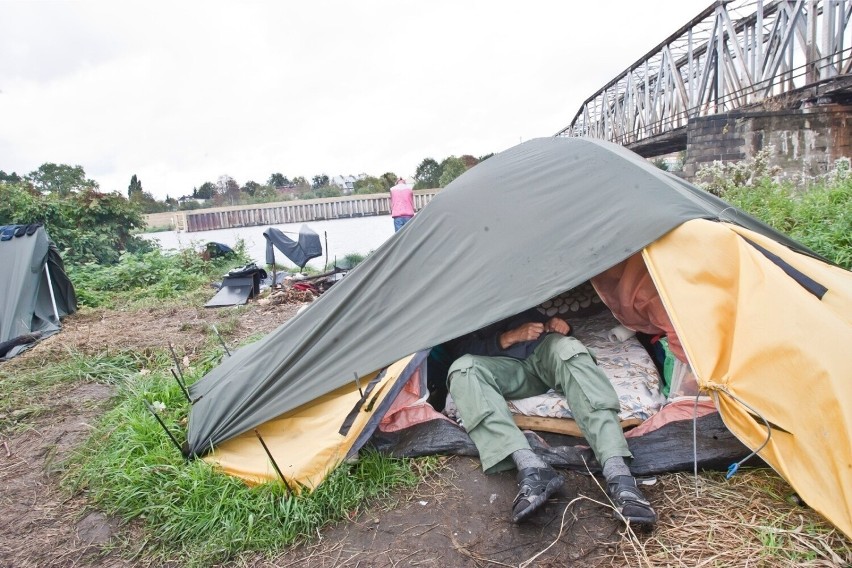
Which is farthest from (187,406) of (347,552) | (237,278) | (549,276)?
(237,278)

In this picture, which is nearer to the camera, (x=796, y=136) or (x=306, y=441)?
(x=306, y=441)

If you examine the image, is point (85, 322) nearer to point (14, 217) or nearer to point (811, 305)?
point (14, 217)

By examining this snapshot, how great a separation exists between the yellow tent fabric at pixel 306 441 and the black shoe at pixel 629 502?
107 centimetres

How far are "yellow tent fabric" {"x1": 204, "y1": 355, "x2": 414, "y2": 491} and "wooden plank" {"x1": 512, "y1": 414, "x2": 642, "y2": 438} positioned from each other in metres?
0.71

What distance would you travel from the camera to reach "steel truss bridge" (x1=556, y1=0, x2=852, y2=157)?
9430mm

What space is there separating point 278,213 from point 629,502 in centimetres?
1976

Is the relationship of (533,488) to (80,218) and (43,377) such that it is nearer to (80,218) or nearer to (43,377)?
(43,377)

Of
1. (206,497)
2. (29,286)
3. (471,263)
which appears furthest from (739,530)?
(29,286)

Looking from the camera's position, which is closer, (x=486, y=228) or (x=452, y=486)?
(x=452, y=486)

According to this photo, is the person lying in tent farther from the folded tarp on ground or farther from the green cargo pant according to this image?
the folded tarp on ground

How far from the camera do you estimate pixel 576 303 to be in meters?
3.20

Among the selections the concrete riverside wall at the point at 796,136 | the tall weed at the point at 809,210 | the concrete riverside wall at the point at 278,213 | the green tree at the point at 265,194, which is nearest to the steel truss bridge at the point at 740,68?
the concrete riverside wall at the point at 796,136

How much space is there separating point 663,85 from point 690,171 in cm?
863

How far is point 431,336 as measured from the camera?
2412 mm
